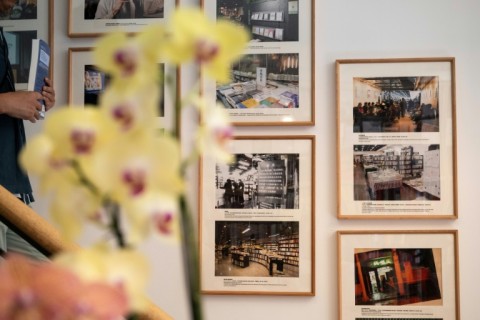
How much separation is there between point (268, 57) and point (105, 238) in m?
2.27

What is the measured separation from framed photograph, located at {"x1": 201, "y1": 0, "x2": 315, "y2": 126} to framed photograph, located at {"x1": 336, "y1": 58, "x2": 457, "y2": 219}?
0.53 feet

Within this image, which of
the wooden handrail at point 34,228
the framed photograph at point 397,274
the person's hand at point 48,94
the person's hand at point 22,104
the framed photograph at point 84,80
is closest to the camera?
the wooden handrail at point 34,228

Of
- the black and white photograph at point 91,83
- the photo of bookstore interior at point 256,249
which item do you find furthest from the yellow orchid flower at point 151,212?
the black and white photograph at point 91,83

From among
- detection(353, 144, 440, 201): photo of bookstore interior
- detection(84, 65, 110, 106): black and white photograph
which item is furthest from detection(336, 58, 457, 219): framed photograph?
detection(84, 65, 110, 106): black and white photograph

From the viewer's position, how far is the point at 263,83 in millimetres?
2566

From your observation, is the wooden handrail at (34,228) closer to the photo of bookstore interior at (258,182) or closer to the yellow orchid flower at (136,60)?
the yellow orchid flower at (136,60)

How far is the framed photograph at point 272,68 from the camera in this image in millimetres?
2539

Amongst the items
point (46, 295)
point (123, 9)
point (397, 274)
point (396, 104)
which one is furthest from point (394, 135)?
point (46, 295)

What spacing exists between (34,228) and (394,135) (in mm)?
1652

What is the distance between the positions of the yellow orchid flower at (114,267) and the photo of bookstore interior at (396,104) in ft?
7.45

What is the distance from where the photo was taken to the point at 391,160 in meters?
2.52

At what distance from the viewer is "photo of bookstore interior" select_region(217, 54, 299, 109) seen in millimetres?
2549

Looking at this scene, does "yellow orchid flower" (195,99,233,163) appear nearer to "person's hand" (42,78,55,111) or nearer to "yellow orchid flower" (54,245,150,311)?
"yellow orchid flower" (54,245,150,311)

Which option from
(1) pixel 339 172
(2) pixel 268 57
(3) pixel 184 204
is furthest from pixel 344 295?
(3) pixel 184 204
